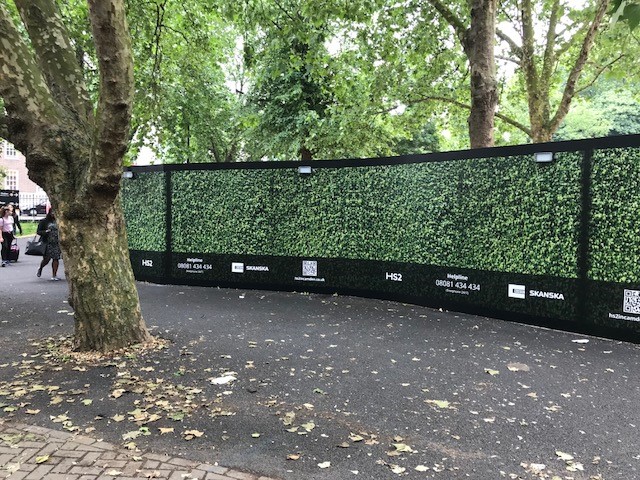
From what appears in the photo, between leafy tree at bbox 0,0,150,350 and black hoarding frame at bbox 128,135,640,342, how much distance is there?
4.71 m

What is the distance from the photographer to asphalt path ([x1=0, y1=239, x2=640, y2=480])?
362cm

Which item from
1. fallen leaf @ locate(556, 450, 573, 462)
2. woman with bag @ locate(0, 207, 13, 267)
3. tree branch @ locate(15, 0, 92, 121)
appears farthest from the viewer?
woman with bag @ locate(0, 207, 13, 267)

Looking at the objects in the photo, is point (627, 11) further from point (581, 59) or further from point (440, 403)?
point (581, 59)

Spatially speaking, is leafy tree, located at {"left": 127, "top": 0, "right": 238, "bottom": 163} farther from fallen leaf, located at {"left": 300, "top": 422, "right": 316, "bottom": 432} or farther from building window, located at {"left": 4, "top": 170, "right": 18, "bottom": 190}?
building window, located at {"left": 4, "top": 170, "right": 18, "bottom": 190}

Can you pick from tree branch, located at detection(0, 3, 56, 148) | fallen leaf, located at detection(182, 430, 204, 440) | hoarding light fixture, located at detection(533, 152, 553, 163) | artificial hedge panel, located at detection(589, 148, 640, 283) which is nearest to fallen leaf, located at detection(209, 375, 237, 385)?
fallen leaf, located at detection(182, 430, 204, 440)

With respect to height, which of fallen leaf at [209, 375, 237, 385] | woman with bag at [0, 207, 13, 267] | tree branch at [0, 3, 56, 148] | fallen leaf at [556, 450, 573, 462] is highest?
tree branch at [0, 3, 56, 148]

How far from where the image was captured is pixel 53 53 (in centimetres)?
619

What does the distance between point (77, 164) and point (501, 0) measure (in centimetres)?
1188

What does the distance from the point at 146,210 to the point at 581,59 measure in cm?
1023

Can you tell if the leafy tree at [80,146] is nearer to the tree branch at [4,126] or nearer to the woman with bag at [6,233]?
the tree branch at [4,126]

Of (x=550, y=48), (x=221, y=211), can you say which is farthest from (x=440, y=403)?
(x=550, y=48)

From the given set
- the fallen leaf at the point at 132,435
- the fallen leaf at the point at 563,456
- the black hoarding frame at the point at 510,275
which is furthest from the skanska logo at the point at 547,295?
the fallen leaf at the point at 132,435

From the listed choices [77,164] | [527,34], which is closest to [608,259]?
[77,164]

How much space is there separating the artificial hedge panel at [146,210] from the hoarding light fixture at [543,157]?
7783 mm
